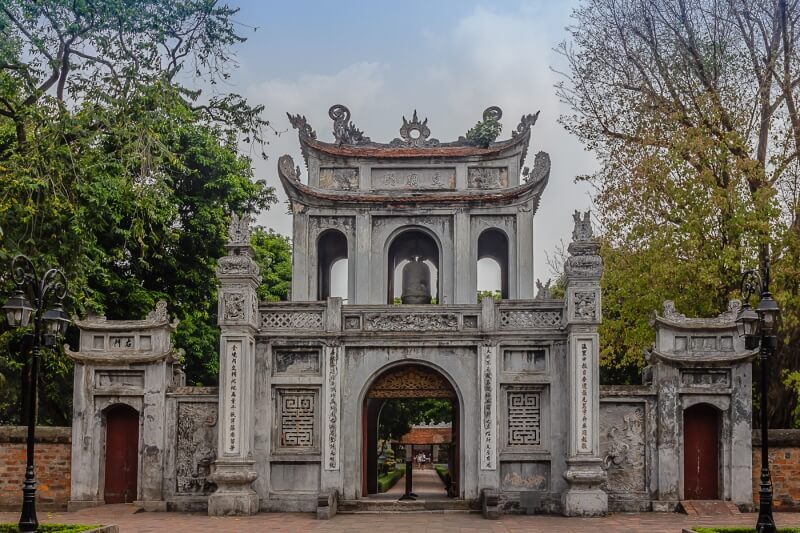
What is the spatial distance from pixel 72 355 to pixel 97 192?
3.87 meters

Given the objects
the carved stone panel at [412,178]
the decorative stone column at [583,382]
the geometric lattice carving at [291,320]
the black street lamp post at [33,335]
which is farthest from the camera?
the carved stone panel at [412,178]

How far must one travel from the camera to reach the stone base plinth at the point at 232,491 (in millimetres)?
19719

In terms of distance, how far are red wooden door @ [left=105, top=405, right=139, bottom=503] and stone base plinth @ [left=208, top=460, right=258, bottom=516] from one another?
208 cm

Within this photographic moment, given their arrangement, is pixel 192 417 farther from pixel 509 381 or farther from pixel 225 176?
pixel 225 176

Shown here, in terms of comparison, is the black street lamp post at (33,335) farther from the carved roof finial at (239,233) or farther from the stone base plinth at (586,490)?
the stone base plinth at (586,490)

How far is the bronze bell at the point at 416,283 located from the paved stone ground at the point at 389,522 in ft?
16.3

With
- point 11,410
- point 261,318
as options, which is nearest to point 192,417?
point 261,318

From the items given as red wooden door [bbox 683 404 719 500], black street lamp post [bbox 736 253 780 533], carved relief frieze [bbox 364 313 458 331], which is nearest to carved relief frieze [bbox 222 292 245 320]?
carved relief frieze [bbox 364 313 458 331]

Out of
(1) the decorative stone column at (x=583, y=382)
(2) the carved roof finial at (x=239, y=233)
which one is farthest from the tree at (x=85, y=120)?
(1) the decorative stone column at (x=583, y=382)

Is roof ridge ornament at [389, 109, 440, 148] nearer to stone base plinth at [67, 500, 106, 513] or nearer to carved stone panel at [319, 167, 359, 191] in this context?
carved stone panel at [319, 167, 359, 191]

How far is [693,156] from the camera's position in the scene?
24453 millimetres

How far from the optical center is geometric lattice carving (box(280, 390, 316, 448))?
2083cm

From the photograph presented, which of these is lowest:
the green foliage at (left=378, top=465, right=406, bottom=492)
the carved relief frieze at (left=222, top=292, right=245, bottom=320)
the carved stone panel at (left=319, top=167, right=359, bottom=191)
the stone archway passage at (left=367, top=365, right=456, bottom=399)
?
the green foliage at (left=378, top=465, right=406, bottom=492)

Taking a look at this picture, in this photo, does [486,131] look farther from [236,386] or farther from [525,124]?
[236,386]
